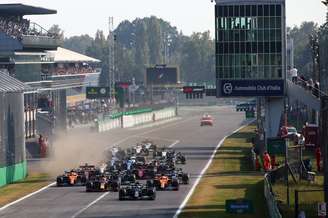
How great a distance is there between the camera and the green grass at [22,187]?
62.5m

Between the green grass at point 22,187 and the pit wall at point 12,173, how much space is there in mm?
547

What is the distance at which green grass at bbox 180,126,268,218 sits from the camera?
172 ft

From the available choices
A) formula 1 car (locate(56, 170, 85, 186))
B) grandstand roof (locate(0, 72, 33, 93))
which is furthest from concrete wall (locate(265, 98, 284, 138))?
formula 1 car (locate(56, 170, 85, 186))

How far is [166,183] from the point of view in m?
64.1

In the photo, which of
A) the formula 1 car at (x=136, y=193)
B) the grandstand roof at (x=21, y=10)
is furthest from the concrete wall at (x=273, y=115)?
the grandstand roof at (x=21, y=10)

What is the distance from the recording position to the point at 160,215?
51188 millimetres

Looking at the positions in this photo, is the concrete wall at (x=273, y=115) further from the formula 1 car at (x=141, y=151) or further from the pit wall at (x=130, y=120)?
the pit wall at (x=130, y=120)

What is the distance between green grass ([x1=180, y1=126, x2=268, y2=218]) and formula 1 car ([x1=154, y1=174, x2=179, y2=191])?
53.0 inches

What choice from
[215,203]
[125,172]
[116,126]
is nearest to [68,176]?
[125,172]

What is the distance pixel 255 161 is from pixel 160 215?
30560 mm

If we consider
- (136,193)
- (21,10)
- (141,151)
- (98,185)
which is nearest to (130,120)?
(21,10)

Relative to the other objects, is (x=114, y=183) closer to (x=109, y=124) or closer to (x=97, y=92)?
(x=109, y=124)

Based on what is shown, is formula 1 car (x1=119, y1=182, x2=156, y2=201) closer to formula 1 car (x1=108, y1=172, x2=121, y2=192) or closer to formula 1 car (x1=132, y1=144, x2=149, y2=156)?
formula 1 car (x1=108, y1=172, x2=121, y2=192)

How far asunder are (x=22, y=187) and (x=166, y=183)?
10.6 m
